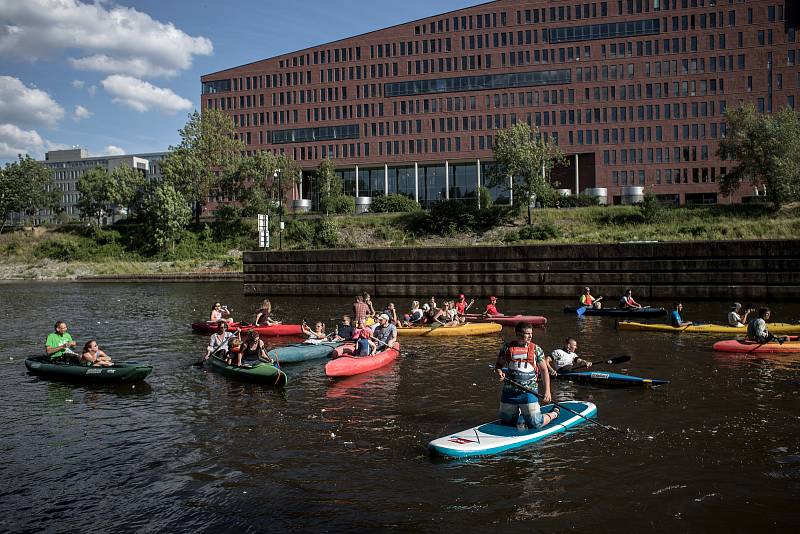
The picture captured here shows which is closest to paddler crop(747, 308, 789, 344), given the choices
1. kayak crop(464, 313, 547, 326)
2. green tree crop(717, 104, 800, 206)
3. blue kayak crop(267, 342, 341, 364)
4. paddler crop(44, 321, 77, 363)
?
kayak crop(464, 313, 547, 326)

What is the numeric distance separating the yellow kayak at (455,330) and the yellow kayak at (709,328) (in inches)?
228

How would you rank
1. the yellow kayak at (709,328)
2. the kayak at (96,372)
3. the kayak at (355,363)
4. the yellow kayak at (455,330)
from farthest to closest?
the yellow kayak at (455,330)
the yellow kayak at (709,328)
the kayak at (355,363)
the kayak at (96,372)

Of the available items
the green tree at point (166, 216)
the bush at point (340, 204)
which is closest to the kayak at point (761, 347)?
the bush at point (340, 204)

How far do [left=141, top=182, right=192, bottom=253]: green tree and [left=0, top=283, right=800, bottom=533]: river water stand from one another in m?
62.9

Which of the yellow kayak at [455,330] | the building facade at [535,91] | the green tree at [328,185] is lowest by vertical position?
the yellow kayak at [455,330]

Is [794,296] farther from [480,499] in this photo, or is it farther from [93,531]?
[93,531]

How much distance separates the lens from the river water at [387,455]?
10039 mm

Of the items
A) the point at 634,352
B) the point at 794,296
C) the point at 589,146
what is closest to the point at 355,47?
the point at 589,146

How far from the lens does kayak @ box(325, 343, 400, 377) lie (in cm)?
1952

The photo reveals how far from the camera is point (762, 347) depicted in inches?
857

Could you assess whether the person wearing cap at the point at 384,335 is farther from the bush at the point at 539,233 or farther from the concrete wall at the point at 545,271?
the bush at the point at 539,233

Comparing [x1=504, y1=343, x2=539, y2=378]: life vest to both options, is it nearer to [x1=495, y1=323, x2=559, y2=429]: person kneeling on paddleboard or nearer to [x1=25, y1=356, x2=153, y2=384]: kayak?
[x1=495, y1=323, x2=559, y2=429]: person kneeling on paddleboard

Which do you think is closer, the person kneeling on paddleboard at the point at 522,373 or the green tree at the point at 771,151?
the person kneeling on paddleboard at the point at 522,373

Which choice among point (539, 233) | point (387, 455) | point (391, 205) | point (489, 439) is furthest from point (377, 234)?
point (489, 439)
